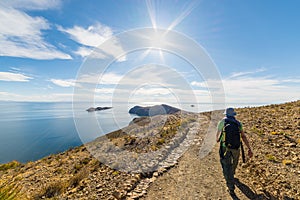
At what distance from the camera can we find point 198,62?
573 inches

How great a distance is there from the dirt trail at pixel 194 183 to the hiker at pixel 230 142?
0.50 m

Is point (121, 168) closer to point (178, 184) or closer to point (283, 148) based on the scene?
point (178, 184)

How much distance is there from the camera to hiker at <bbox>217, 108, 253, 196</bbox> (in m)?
5.32

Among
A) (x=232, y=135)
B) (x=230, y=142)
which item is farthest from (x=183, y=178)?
(x=232, y=135)

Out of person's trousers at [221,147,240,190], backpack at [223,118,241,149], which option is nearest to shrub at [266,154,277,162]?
person's trousers at [221,147,240,190]

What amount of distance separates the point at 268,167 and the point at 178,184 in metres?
3.47

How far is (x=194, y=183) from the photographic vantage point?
20.2ft

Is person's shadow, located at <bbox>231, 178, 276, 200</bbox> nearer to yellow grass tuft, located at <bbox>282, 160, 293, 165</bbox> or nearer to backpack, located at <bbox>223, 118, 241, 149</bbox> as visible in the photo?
backpack, located at <bbox>223, 118, 241, 149</bbox>

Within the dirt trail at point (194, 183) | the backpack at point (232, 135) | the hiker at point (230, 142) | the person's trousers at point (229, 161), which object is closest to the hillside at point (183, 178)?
the dirt trail at point (194, 183)

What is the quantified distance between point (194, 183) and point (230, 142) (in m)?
2.04

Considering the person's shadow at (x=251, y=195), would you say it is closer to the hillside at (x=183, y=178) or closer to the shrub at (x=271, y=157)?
the hillside at (x=183, y=178)

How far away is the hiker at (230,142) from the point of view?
532cm

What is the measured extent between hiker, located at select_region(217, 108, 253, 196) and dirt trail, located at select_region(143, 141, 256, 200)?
0.50 m

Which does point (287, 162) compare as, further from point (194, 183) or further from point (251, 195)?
point (194, 183)
